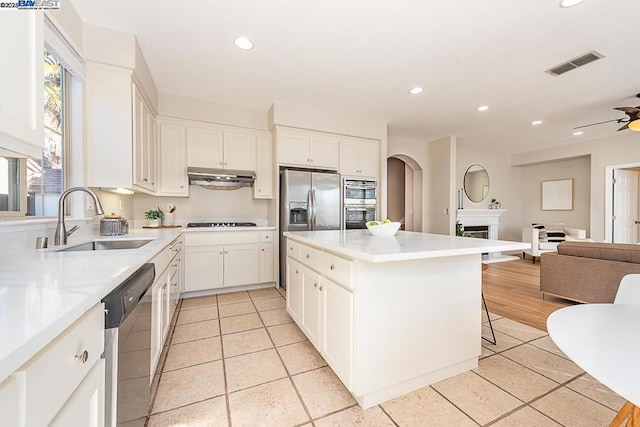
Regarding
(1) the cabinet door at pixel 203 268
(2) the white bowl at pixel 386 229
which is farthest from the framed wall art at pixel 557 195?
(1) the cabinet door at pixel 203 268

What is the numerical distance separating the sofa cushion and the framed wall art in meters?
4.54

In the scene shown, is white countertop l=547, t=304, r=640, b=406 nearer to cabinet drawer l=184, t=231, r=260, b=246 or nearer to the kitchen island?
the kitchen island

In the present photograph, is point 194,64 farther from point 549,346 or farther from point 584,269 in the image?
point 584,269

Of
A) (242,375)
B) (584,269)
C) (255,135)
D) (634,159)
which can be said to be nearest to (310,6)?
(255,135)

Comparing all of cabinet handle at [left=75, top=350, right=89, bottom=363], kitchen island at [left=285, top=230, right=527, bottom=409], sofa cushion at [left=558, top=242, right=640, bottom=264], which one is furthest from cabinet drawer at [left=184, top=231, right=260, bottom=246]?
sofa cushion at [left=558, top=242, right=640, bottom=264]

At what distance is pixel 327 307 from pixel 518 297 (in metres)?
2.98

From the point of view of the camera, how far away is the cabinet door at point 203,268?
3268 mm

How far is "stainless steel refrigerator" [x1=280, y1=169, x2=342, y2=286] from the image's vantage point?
366 cm

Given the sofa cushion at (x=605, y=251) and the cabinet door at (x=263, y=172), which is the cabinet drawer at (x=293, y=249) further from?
the sofa cushion at (x=605, y=251)

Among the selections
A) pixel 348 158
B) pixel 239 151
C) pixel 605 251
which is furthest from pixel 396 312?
pixel 239 151

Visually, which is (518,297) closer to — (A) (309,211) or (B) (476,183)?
(A) (309,211)

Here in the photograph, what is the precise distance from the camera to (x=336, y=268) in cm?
164

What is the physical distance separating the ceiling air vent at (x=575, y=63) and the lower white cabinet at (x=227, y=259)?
3798mm

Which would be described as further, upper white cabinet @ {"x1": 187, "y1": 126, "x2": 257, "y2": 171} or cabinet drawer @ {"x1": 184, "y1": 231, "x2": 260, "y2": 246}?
upper white cabinet @ {"x1": 187, "y1": 126, "x2": 257, "y2": 171}
